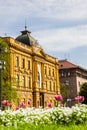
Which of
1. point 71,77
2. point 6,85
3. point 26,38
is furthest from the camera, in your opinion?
point 71,77

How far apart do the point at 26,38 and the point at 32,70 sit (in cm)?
730

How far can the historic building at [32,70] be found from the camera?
6319 centimetres

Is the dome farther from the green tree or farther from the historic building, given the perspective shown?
the green tree

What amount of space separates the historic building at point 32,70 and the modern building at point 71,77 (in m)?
19.5

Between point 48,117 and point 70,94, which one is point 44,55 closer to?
point 70,94

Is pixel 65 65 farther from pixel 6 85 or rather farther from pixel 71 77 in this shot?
pixel 6 85

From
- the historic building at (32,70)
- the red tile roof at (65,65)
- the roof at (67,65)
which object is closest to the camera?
the historic building at (32,70)

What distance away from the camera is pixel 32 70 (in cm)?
6981

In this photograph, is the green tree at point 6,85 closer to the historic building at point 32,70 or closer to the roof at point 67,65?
the historic building at point 32,70

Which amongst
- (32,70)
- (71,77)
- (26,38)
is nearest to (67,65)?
(71,77)

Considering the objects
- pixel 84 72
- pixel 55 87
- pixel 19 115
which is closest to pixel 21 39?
pixel 55 87

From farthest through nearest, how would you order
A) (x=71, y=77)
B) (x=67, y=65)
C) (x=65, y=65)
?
(x=65, y=65)
(x=67, y=65)
(x=71, y=77)

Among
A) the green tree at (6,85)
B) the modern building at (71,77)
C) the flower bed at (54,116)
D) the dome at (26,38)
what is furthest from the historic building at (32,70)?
the flower bed at (54,116)

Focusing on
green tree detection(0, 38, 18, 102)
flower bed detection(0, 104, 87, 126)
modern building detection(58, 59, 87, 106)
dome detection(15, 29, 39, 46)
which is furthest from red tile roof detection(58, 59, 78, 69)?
flower bed detection(0, 104, 87, 126)
